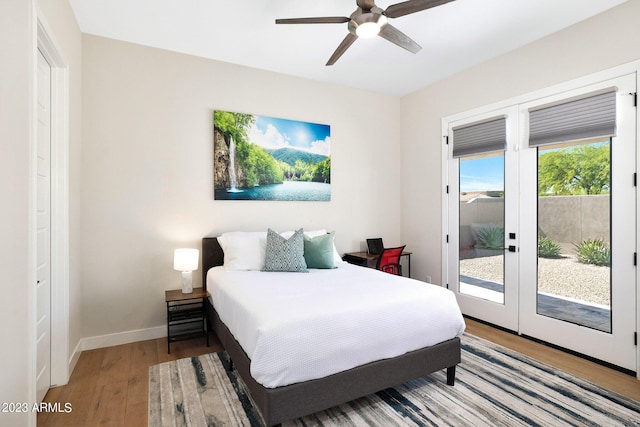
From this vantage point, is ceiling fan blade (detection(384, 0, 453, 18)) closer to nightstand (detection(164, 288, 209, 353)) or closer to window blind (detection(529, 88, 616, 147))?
window blind (detection(529, 88, 616, 147))

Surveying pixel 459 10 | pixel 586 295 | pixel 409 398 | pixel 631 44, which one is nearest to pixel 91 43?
pixel 459 10

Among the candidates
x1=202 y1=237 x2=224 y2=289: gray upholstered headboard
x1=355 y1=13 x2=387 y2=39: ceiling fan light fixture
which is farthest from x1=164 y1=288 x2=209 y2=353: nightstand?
x1=355 y1=13 x2=387 y2=39: ceiling fan light fixture

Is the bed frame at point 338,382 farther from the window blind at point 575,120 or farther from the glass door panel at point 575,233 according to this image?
the window blind at point 575,120

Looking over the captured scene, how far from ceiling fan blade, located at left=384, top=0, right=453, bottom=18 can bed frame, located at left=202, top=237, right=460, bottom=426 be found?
232 cm

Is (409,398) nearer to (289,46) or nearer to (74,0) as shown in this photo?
(289,46)

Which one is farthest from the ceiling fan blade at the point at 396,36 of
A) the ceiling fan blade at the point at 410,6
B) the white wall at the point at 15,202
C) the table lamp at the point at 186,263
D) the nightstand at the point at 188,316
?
the nightstand at the point at 188,316

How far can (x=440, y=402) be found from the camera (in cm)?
222

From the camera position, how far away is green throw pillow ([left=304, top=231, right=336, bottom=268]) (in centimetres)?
337

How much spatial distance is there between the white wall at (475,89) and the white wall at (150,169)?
168 cm

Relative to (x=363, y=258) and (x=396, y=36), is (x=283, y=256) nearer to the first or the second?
(x=363, y=258)

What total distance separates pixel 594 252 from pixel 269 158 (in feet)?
11.1

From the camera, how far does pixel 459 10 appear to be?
2750mm

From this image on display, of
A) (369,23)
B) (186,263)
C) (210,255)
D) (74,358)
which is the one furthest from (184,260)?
(369,23)

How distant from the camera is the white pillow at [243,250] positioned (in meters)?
3.23
